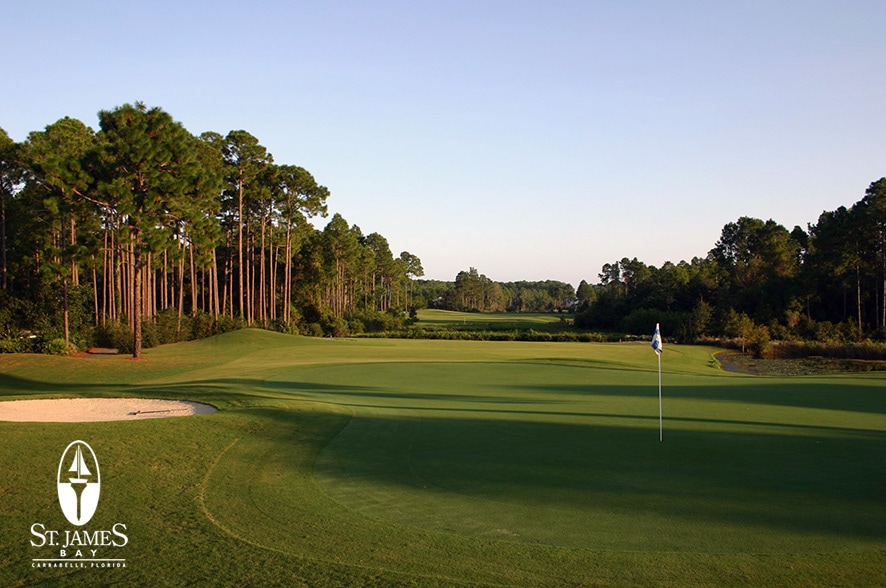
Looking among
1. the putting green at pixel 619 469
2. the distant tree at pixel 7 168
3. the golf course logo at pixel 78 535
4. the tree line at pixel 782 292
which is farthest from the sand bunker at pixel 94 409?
the tree line at pixel 782 292

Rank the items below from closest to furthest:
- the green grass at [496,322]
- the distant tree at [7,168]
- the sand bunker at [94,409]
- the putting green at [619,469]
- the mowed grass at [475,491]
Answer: the mowed grass at [475,491]
the putting green at [619,469]
the sand bunker at [94,409]
the distant tree at [7,168]
the green grass at [496,322]

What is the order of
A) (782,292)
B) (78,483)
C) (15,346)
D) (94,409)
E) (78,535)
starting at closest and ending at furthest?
1. (78,535)
2. (78,483)
3. (94,409)
4. (15,346)
5. (782,292)

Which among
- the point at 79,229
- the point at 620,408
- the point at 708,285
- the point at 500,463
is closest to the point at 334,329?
the point at 79,229

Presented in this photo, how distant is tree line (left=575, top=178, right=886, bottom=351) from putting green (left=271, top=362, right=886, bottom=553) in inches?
1692

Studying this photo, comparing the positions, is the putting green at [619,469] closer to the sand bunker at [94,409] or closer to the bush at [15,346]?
the sand bunker at [94,409]

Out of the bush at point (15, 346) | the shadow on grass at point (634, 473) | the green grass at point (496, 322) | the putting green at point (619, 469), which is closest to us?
the putting green at point (619, 469)

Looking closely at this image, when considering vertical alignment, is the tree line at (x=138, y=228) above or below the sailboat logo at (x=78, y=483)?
above

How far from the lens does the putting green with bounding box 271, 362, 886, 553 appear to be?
7.41 m

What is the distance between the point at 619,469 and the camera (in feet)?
32.9

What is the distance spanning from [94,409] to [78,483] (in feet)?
28.2

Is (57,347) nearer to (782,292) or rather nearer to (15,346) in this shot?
(15,346)

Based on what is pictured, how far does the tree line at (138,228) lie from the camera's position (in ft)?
106

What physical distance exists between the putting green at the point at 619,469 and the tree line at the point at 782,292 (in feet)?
141

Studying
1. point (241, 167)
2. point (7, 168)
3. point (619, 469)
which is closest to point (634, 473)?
point (619, 469)
